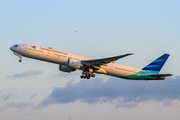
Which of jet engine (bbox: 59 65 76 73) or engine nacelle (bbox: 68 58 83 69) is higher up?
engine nacelle (bbox: 68 58 83 69)

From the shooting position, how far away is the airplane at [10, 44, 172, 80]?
55.5 metres

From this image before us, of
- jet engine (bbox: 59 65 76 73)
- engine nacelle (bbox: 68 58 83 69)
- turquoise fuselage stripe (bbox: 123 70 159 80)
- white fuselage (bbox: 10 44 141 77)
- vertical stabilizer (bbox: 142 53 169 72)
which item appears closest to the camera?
white fuselage (bbox: 10 44 141 77)

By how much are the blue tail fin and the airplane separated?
93 centimetres

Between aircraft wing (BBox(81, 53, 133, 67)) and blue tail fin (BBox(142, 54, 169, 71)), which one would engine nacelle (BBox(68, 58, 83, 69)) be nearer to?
aircraft wing (BBox(81, 53, 133, 67))

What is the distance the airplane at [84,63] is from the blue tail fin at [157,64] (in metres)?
0.93

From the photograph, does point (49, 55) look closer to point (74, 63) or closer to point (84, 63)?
point (74, 63)

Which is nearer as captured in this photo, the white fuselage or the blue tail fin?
the white fuselage

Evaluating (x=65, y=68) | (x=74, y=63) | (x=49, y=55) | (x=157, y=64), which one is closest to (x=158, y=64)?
(x=157, y=64)

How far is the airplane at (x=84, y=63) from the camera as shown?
182 ft

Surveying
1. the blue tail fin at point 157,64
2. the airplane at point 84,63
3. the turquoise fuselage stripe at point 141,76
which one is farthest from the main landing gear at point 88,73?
the blue tail fin at point 157,64

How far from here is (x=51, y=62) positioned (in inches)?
2231

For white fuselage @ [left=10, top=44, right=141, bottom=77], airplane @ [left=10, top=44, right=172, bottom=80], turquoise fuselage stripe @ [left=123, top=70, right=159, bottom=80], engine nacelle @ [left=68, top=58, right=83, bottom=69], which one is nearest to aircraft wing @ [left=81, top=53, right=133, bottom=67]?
airplane @ [left=10, top=44, right=172, bottom=80]

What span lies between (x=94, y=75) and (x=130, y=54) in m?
11.8

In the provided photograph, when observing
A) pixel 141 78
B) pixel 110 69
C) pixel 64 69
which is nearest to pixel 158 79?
pixel 141 78
